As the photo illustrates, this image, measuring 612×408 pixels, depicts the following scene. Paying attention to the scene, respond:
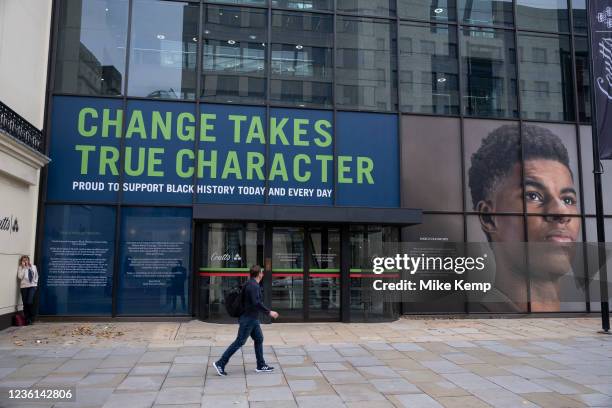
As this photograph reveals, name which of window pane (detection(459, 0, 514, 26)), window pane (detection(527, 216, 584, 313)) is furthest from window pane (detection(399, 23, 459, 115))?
window pane (detection(527, 216, 584, 313))

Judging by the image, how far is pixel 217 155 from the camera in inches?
548

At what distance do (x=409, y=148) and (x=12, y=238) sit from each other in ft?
34.3

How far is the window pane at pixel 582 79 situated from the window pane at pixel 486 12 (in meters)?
2.34

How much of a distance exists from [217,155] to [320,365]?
23.3ft

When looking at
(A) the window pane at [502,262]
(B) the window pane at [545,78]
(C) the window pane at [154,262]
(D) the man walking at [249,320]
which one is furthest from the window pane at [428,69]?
(D) the man walking at [249,320]

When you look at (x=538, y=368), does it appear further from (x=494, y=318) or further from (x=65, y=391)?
(x=65, y=391)

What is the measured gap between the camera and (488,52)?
15.8 meters

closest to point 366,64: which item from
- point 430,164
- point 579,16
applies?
point 430,164

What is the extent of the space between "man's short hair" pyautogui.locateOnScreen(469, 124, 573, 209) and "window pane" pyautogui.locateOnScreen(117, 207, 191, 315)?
838 centimetres

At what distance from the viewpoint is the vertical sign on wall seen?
1270cm

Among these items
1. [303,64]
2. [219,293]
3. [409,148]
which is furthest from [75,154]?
[409,148]

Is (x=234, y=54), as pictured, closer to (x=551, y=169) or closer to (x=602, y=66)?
(x=602, y=66)

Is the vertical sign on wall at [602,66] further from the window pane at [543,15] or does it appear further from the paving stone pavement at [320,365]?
the paving stone pavement at [320,365]

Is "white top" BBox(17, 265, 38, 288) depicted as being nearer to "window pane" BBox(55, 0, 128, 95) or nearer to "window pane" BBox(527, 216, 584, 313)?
"window pane" BBox(55, 0, 128, 95)
